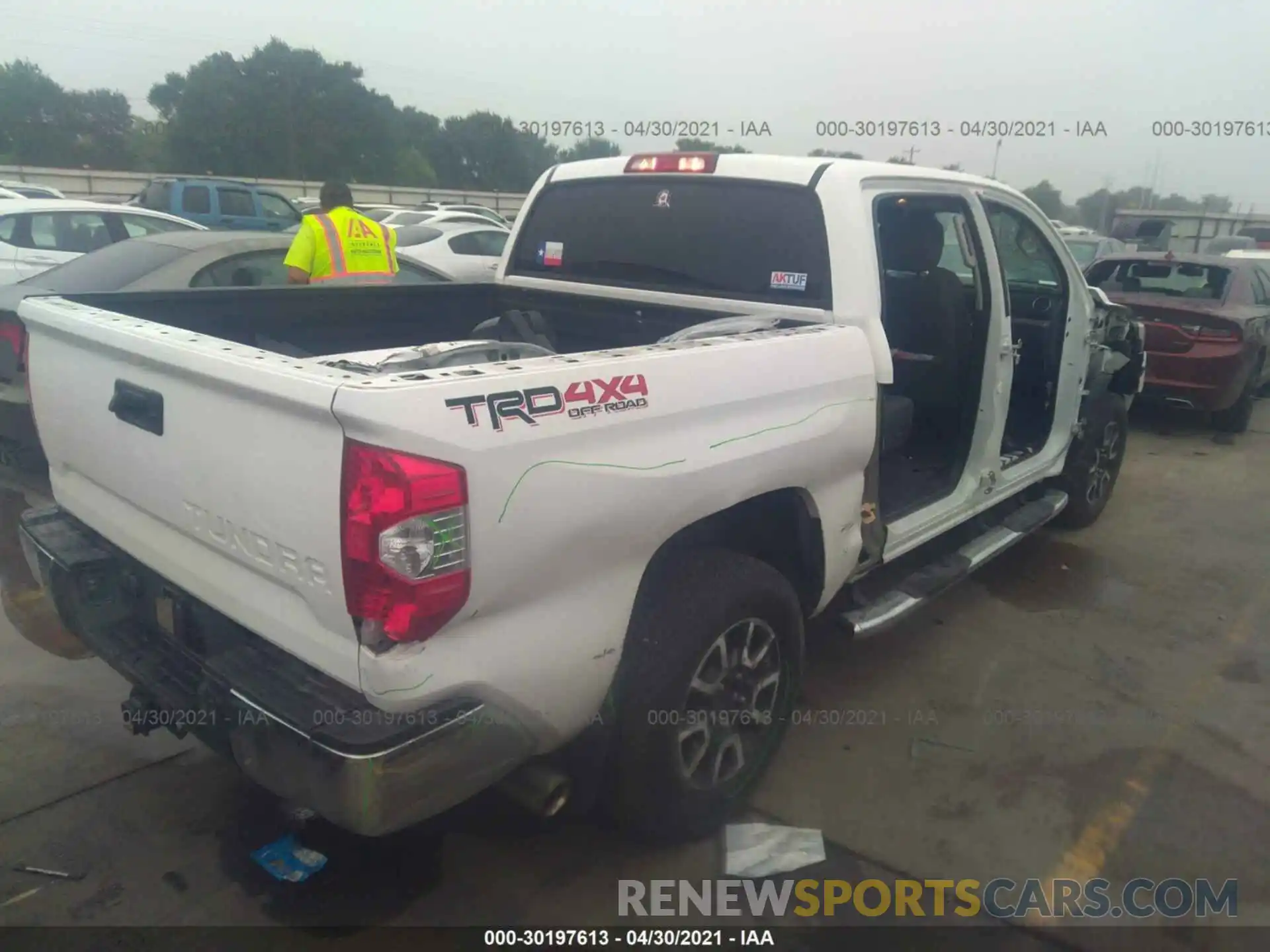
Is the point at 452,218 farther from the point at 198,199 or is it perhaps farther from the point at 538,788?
the point at 538,788

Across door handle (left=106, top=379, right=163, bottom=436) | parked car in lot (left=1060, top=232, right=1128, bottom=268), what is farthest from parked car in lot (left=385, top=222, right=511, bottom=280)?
door handle (left=106, top=379, right=163, bottom=436)

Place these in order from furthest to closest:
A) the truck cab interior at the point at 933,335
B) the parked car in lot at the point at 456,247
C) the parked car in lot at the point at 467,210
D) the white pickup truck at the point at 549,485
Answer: the parked car in lot at the point at 467,210
the parked car in lot at the point at 456,247
the truck cab interior at the point at 933,335
the white pickup truck at the point at 549,485

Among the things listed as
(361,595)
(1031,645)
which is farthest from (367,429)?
(1031,645)

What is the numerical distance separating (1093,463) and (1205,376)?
3530 mm

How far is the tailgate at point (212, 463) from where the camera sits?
1.94 metres

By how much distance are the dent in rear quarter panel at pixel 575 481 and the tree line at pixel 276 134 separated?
37.4 m

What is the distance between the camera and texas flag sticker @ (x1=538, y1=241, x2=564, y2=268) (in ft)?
13.6

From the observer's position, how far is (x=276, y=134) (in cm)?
4250

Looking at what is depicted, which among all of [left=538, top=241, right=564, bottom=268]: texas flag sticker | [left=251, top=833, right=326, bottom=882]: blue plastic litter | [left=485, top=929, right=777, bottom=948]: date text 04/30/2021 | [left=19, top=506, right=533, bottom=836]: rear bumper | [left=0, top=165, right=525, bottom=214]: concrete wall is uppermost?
[left=0, top=165, right=525, bottom=214]: concrete wall

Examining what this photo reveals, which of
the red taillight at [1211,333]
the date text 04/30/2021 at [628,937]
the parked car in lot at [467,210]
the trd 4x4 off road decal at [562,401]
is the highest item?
the parked car in lot at [467,210]

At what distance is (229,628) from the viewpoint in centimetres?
233

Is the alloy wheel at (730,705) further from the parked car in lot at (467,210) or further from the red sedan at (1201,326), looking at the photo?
→ the parked car in lot at (467,210)

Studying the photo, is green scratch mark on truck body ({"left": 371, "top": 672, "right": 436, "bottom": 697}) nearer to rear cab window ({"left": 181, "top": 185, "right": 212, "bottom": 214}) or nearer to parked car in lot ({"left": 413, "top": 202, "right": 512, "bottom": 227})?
rear cab window ({"left": 181, "top": 185, "right": 212, "bottom": 214})
